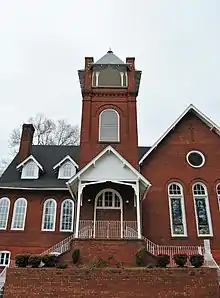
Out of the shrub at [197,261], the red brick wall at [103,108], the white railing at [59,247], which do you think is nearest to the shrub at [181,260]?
the shrub at [197,261]

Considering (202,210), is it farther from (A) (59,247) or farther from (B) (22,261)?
(B) (22,261)

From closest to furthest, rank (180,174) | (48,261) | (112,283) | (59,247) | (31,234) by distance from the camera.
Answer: (112,283) → (48,261) → (59,247) → (31,234) → (180,174)

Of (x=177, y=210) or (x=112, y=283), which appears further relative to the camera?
(x=177, y=210)

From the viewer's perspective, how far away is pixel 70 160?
86.0 feet

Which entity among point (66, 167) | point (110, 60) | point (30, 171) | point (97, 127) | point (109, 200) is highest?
point (110, 60)

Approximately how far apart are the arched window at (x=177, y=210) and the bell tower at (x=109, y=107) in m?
3.29

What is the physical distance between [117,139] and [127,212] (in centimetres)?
520

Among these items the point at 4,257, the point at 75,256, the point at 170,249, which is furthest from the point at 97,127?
the point at 4,257

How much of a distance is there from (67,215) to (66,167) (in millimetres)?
3857

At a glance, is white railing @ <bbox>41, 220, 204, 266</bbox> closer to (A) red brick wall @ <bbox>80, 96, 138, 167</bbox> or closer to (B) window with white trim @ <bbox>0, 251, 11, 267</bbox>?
(B) window with white trim @ <bbox>0, 251, 11, 267</bbox>

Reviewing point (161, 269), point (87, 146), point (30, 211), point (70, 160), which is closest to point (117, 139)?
point (87, 146)

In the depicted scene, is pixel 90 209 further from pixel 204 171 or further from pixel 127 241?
pixel 204 171

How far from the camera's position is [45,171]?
87.9 ft

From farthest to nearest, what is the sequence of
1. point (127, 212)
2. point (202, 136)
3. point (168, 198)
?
point (202, 136) → point (168, 198) → point (127, 212)
